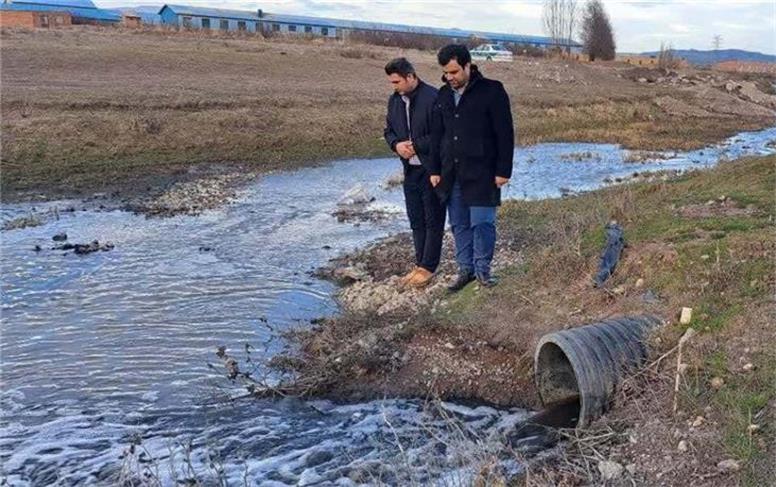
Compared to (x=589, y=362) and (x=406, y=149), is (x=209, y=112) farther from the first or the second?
(x=589, y=362)

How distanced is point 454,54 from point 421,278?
8.75 feet

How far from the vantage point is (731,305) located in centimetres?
565

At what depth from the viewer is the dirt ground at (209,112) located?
57.5ft

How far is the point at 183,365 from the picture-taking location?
7.01 metres

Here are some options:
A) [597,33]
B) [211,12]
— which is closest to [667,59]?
[597,33]

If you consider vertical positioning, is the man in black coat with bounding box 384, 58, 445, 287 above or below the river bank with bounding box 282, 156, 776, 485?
above

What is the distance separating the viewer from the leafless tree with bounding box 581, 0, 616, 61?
266 ft

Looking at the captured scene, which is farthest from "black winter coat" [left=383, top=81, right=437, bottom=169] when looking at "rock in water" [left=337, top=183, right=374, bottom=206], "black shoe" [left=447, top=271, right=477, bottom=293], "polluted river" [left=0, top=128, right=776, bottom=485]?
"rock in water" [left=337, top=183, right=374, bottom=206]

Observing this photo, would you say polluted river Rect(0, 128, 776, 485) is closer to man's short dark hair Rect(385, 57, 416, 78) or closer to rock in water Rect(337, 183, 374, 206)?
rock in water Rect(337, 183, 374, 206)

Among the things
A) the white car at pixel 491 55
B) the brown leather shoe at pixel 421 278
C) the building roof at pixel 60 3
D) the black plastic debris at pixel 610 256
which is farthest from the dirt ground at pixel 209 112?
the building roof at pixel 60 3

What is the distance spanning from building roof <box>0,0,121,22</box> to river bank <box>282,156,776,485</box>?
70.8 m

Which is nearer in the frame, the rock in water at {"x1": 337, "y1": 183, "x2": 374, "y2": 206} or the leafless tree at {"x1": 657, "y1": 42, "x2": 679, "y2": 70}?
the rock in water at {"x1": 337, "y1": 183, "x2": 374, "y2": 206}

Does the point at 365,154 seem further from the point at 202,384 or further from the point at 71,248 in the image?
the point at 202,384

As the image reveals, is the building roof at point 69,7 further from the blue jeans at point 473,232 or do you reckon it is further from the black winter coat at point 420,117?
the blue jeans at point 473,232
